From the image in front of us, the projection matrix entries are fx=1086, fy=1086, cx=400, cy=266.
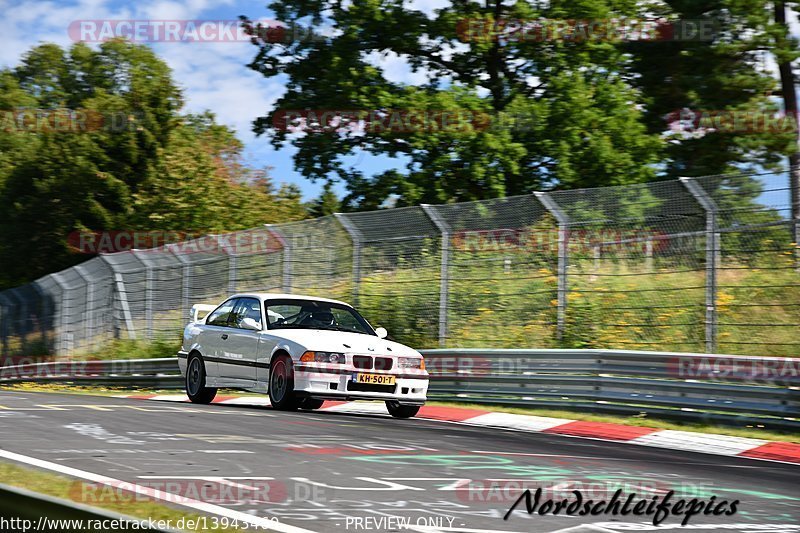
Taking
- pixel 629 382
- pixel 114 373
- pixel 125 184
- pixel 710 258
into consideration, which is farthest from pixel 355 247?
pixel 125 184

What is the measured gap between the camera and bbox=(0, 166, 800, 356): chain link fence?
42.2ft

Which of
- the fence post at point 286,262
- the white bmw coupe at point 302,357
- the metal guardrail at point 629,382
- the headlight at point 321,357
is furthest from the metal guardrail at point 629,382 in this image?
the fence post at point 286,262

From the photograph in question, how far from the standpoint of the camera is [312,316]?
44.0 ft

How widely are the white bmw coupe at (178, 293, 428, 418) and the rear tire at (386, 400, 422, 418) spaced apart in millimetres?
12

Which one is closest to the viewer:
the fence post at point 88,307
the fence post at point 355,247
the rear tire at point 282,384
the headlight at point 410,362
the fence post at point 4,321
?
the rear tire at point 282,384

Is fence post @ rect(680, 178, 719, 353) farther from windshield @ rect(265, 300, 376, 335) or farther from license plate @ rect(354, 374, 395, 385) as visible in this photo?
windshield @ rect(265, 300, 376, 335)

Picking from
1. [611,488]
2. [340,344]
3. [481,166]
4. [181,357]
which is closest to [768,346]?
[340,344]

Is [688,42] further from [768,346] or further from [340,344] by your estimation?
[340,344]

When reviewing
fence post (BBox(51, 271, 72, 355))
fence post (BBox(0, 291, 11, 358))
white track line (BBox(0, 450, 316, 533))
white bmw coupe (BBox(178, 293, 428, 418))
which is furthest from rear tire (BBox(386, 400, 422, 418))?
fence post (BBox(0, 291, 11, 358))

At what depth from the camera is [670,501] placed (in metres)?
6.51

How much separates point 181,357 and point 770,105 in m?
21.7

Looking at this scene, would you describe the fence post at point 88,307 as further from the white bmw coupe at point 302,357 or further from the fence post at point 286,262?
the white bmw coupe at point 302,357

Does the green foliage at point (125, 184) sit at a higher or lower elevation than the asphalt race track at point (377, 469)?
higher

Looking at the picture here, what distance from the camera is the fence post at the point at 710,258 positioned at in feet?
42.6
